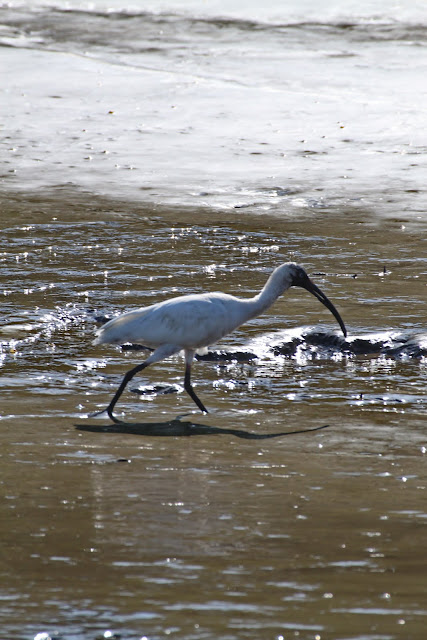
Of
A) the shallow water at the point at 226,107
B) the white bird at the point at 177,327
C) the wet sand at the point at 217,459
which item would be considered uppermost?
the shallow water at the point at 226,107

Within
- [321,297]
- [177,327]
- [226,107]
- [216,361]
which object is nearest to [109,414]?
[177,327]

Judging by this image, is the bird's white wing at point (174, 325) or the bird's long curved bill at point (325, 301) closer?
the bird's white wing at point (174, 325)

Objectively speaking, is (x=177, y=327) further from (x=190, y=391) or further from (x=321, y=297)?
(x=321, y=297)

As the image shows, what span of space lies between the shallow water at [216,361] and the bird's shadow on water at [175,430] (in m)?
0.02

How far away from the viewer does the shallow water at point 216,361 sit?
3.37 m

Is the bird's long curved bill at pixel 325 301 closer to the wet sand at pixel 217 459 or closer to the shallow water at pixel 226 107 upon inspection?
the wet sand at pixel 217 459

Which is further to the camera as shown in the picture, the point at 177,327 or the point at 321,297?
the point at 321,297

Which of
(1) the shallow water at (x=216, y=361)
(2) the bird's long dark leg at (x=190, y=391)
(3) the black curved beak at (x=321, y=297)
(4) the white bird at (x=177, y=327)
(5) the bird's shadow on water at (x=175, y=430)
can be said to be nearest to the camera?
(1) the shallow water at (x=216, y=361)

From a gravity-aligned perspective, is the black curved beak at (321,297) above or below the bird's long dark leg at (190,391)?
above

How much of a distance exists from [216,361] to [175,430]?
1.50m

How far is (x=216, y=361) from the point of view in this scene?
6.86m

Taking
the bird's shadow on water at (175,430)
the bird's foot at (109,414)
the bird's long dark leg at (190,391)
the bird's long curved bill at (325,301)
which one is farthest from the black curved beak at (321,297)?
the bird's foot at (109,414)

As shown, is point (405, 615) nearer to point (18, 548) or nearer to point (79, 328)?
point (18, 548)

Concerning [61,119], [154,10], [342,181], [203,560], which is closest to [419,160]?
[342,181]
